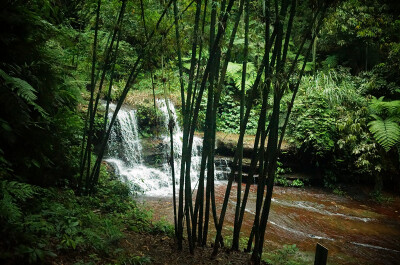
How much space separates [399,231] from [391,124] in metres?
2.93

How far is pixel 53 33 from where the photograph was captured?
2.95 m

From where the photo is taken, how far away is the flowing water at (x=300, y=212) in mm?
4027

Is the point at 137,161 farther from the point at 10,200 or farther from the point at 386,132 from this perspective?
the point at 386,132

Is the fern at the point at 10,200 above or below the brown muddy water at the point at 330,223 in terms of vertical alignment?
above

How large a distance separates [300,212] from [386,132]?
320cm

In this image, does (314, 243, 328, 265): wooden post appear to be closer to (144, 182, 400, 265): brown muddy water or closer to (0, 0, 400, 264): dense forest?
(0, 0, 400, 264): dense forest

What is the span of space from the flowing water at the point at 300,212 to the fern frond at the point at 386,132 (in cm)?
148

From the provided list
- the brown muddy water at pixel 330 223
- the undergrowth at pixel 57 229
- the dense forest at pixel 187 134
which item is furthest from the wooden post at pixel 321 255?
the brown muddy water at pixel 330 223

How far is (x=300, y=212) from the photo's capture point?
5395mm

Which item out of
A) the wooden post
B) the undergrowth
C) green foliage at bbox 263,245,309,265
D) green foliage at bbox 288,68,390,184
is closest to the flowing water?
green foliage at bbox 263,245,309,265

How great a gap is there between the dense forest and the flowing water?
5 centimetres

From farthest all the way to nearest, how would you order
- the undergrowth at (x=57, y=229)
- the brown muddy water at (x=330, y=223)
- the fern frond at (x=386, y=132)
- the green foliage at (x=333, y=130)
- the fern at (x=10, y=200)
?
1. the green foliage at (x=333, y=130)
2. the fern frond at (x=386, y=132)
3. the brown muddy water at (x=330, y=223)
4. the fern at (x=10, y=200)
5. the undergrowth at (x=57, y=229)

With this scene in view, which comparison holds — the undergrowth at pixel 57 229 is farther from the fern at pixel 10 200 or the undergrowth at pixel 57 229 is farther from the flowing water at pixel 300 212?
the flowing water at pixel 300 212

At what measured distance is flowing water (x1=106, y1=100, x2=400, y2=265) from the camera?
4.03 m
